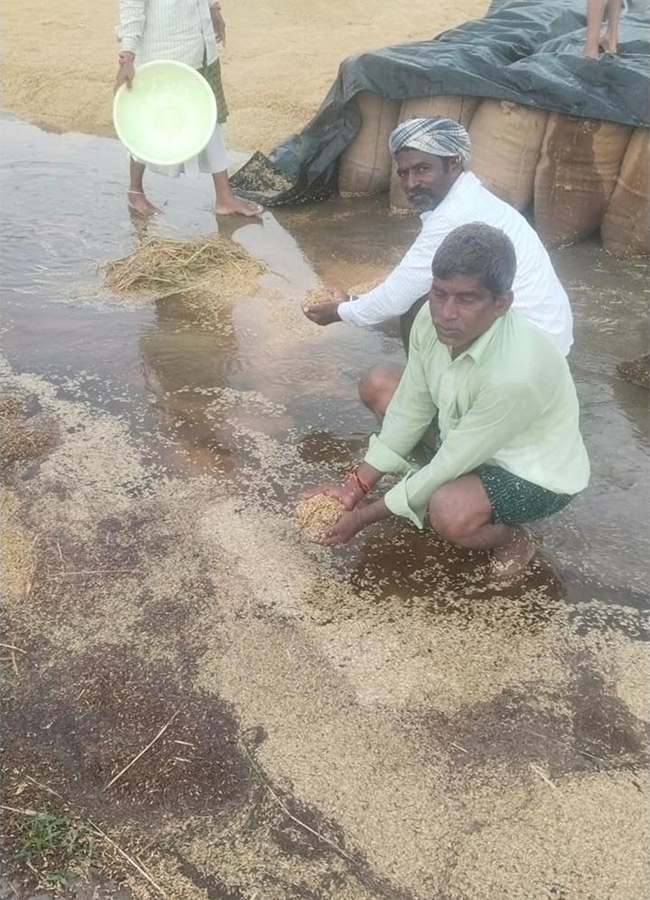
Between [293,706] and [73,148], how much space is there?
5662 mm

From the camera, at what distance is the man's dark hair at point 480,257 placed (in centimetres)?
212

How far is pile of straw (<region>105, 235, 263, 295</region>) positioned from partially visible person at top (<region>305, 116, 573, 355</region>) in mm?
1925

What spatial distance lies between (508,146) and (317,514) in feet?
11.2

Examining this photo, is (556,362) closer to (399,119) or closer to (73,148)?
(399,119)

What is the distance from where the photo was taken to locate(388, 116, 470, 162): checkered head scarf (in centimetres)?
269

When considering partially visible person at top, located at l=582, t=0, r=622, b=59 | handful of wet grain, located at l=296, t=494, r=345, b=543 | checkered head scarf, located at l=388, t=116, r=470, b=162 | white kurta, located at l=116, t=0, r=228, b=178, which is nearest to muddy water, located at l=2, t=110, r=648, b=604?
handful of wet grain, located at l=296, t=494, r=345, b=543

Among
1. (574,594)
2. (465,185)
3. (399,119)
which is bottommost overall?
(574,594)

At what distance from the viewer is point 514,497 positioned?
2459 millimetres

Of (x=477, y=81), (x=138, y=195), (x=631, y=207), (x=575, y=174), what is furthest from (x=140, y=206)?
(x=631, y=207)

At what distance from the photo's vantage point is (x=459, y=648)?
2.37 meters

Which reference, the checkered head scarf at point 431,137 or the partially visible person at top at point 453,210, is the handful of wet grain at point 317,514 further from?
the checkered head scarf at point 431,137

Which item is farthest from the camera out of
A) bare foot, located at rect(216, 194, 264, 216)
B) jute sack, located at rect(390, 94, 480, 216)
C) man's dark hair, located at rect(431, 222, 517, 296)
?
bare foot, located at rect(216, 194, 264, 216)

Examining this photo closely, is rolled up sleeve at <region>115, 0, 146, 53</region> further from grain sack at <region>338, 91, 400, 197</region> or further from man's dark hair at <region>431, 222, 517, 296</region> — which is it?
man's dark hair at <region>431, 222, 517, 296</region>

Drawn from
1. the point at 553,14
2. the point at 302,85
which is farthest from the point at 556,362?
the point at 302,85
